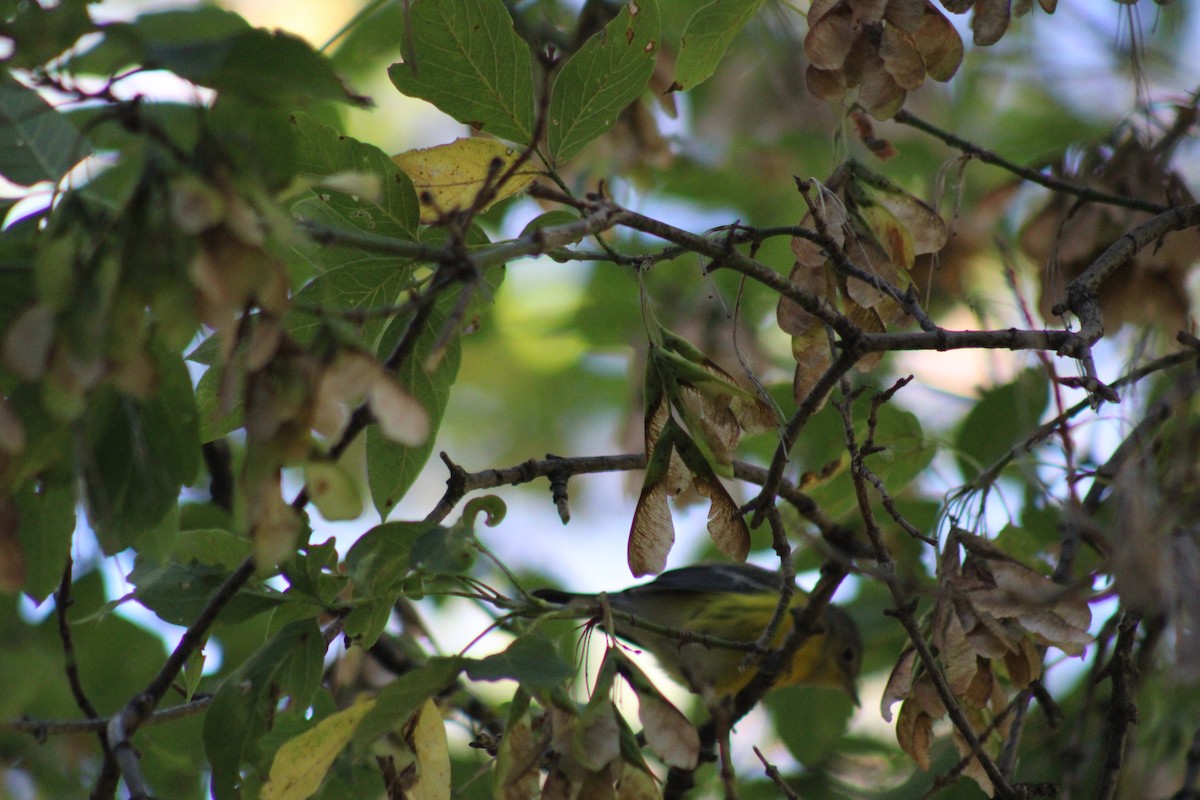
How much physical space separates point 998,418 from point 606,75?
4.46 feet

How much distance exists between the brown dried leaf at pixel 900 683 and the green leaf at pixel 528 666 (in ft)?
1.93

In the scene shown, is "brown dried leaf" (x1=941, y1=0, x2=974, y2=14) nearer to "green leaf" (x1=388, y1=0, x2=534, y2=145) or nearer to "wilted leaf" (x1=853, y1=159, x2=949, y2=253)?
"wilted leaf" (x1=853, y1=159, x2=949, y2=253)

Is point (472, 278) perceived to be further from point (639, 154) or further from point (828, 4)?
point (639, 154)

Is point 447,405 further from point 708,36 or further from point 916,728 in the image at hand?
point 916,728

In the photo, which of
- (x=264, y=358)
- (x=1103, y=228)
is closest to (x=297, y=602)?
(x=264, y=358)

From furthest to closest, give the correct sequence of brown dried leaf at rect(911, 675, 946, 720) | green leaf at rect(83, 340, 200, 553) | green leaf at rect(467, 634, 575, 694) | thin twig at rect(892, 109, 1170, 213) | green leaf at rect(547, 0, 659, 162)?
thin twig at rect(892, 109, 1170, 213), brown dried leaf at rect(911, 675, 946, 720), green leaf at rect(547, 0, 659, 162), green leaf at rect(467, 634, 575, 694), green leaf at rect(83, 340, 200, 553)

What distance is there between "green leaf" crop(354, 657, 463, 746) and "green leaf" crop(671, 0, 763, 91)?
0.91 m

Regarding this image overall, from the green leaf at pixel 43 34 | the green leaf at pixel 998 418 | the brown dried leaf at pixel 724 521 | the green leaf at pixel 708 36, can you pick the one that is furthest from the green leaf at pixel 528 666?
the green leaf at pixel 998 418

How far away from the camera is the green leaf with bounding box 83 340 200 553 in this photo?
107 centimetres

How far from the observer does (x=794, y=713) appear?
3041mm

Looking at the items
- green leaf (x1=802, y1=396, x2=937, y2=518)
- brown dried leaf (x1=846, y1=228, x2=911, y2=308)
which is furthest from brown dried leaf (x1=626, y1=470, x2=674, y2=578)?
green leaf (x1=802, y1=396, x2=937, y2=518)

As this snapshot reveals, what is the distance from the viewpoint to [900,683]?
5.23 ft

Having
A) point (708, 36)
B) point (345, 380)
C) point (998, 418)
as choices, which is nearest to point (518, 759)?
point (345, 380)

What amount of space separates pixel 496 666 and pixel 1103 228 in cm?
153
